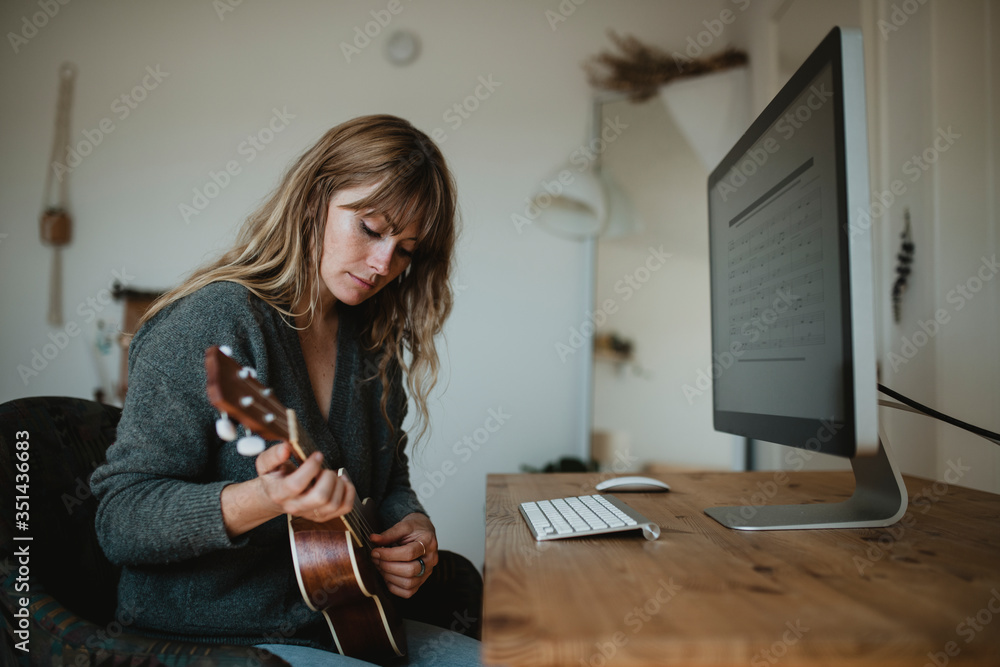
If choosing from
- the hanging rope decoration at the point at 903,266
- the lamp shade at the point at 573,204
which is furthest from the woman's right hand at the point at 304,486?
the lamp shade at the point at 573,204

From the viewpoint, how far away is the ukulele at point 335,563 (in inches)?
27.8

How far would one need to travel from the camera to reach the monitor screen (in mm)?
705

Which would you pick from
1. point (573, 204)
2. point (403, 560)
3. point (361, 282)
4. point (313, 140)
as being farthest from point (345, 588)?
point (313, 140)

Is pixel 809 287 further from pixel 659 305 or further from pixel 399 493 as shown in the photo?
pixel 659 305

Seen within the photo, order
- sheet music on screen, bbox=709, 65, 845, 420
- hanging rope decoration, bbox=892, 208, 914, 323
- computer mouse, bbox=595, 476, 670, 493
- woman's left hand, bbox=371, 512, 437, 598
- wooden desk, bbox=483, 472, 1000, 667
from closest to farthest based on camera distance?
wooden desk, bbox=483, 472, 1000, 667
sheet music on screen, bbox=709, 65, 845, 420
woman's left hand, bbox=371, 512, 437, 598
computer mouse, bbox=595, 476, 670, 493
hanging rope decoration, bbox=892, 208, 914, 323

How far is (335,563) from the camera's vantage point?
2.98 feet

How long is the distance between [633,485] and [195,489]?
2.48ft

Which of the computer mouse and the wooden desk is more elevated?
the wooden desk

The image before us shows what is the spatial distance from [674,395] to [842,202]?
1.91 meters

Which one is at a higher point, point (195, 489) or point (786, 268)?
point (786, 268)

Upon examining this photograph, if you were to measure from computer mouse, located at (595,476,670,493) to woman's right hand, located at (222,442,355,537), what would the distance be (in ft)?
1.96

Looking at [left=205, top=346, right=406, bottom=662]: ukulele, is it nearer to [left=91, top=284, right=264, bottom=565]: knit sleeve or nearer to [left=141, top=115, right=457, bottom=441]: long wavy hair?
[left=91, top=284, right=264, bottom=565]: knit sleeve

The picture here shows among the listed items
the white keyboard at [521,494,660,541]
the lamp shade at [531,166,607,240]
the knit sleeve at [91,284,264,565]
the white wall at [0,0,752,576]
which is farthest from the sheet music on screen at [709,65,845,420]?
the white wall at [0,0,752,576]

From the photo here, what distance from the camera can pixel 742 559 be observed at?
0.69 metres
